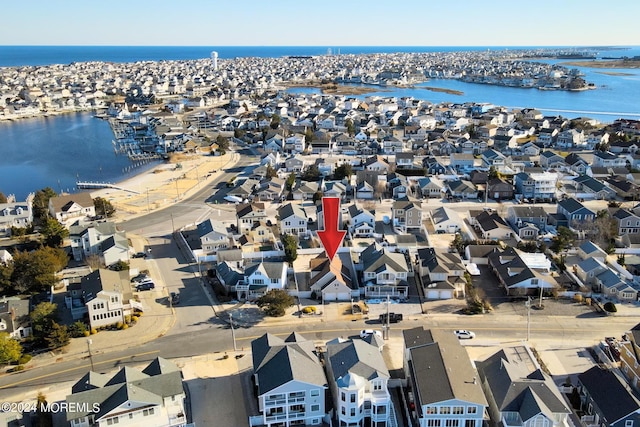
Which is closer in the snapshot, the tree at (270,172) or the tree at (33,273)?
the tree at (33,273)

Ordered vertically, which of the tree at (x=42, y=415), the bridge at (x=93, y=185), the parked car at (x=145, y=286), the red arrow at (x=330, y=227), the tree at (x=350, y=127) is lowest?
the bridge at (x=93, y=185)

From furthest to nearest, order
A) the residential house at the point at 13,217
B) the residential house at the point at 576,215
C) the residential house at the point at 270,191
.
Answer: the residential house at the point at 270,191 → the residential house at the point at 13,217 → the residential house at the point at 576,215

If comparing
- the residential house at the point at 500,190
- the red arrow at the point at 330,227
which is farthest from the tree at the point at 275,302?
the residential house at the point at 500,190

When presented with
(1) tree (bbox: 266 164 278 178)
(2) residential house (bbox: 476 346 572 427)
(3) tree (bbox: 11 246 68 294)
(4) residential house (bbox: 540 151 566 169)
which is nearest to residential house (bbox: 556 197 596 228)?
(4) residential house (bbox: 540 151 566 169)

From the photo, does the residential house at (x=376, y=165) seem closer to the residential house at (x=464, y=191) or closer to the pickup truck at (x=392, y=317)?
the residential house at (x=464, y=191)

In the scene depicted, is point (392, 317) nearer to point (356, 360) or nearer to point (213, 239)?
point (356, 360)

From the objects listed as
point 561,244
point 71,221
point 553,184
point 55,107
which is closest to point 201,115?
point 55,107
